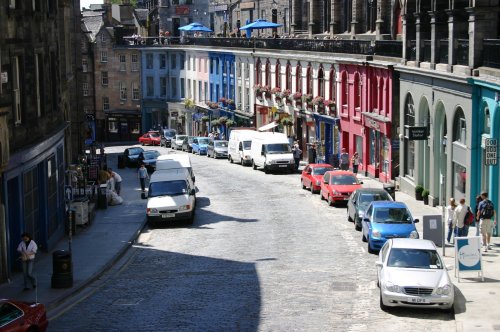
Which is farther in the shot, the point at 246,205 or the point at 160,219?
the point at 246,205

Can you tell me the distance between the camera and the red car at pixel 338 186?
4350 cm

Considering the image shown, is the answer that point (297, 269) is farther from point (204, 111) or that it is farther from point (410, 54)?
point (204, 111)

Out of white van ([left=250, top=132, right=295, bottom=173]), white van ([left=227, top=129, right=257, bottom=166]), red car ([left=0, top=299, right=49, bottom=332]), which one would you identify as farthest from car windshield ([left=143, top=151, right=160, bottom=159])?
red car ([left=0, top=299, right=49, bottom=332])

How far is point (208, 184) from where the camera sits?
55.3m

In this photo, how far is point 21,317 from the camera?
Result: 20719 mm

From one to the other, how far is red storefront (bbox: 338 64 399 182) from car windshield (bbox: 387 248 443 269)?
2679 centimetres

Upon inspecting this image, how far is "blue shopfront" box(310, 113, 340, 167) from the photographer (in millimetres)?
62906

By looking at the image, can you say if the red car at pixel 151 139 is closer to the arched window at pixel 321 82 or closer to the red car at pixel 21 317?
the arched window at pixel 321 82

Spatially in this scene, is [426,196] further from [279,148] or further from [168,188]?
[279,148]

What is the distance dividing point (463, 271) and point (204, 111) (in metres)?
69.9

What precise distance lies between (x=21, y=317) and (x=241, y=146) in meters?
45.3

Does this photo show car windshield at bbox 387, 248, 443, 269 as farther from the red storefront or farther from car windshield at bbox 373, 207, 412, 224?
the red storefront

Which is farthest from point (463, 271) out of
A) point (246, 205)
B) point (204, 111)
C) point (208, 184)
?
point (204, 111)

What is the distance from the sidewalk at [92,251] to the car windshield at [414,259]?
887cm
